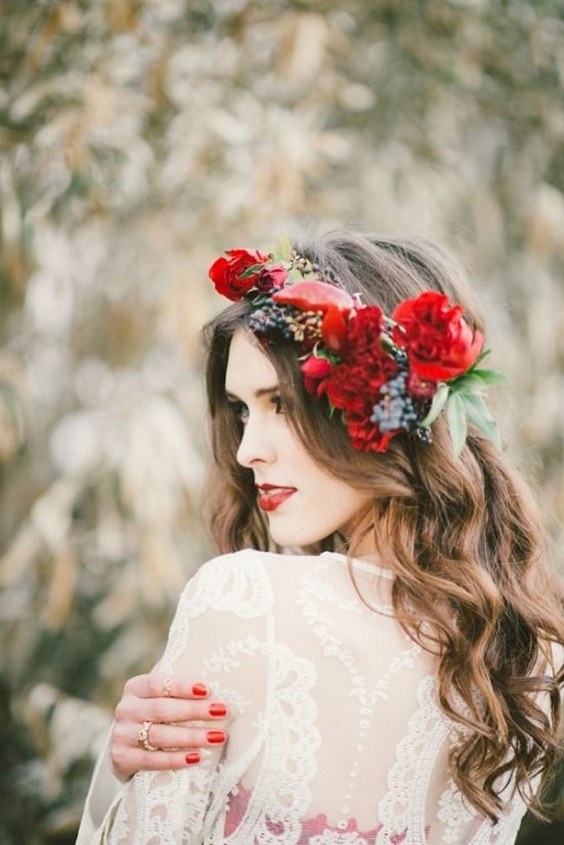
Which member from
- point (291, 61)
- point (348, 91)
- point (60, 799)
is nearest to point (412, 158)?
point (348, 91)

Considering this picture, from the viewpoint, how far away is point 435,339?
1.20 meters

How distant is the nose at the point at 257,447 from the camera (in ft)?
4.37

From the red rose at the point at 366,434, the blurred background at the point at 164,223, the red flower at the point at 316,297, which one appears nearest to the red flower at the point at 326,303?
the red flower at the point at 316,297

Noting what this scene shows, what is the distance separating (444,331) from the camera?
120cm

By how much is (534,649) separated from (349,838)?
0.39 meters

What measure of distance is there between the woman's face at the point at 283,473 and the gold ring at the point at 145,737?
0.33 metres

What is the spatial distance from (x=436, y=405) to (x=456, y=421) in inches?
1.4

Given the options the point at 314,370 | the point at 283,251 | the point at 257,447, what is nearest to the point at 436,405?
the point at 314,370

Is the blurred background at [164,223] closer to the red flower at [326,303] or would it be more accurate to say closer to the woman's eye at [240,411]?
the woman's eye at [240,411]

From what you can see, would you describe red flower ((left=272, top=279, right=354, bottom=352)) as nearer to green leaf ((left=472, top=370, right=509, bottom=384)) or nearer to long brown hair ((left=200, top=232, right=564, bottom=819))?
long brown hair ((left=200, top=232, right=564, bottom=819))

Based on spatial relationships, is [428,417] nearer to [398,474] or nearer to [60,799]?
[398,474]

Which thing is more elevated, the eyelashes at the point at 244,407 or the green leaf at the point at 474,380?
the eyelashes at the point at 244,407

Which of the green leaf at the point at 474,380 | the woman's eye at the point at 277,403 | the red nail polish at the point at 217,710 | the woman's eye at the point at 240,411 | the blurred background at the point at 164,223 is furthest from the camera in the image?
the blurred background at the point at 164,223

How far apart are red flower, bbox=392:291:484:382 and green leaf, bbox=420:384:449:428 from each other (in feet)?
0.06
